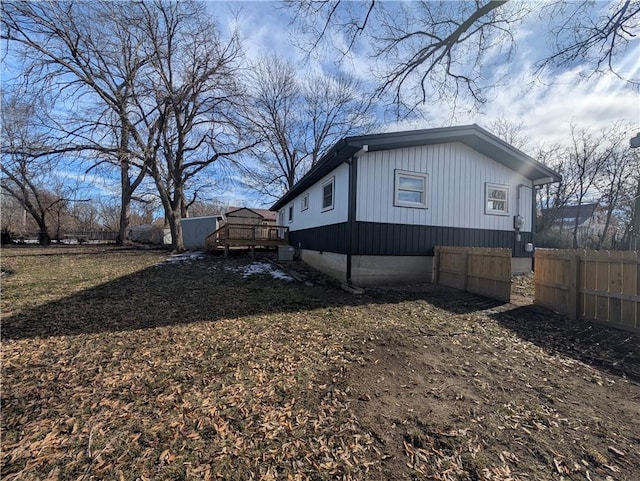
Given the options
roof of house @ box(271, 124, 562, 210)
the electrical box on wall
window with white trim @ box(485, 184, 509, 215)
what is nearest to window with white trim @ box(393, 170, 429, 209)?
roof of house @ box(271, 124, 562, 210)

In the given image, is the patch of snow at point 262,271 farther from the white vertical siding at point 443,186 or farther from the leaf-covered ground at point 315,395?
the leaf-covered ground at point 315,395

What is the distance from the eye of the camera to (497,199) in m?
9.20

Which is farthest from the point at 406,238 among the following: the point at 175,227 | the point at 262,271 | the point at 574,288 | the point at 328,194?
the point at 175,227

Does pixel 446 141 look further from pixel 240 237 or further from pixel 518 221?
pixel 240 237

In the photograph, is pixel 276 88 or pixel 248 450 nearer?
pixel 248 450

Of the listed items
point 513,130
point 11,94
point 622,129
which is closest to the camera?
point 11,94

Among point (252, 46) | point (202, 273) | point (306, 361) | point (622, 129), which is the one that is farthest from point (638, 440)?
point (622, 129)

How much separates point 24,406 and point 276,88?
25.8 metres

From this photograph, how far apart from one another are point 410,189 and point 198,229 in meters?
18.0

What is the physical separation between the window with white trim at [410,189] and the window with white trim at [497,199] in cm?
243

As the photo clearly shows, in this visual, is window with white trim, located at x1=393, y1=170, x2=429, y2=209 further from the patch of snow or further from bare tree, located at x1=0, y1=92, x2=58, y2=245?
bare tree, located at x1=0, y1=92, x2=58, y2=245

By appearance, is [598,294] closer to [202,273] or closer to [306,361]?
[306,361]

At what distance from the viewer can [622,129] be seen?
18.0 meters

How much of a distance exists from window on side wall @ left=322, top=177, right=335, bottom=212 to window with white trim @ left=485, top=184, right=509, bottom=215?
15.9 ft
